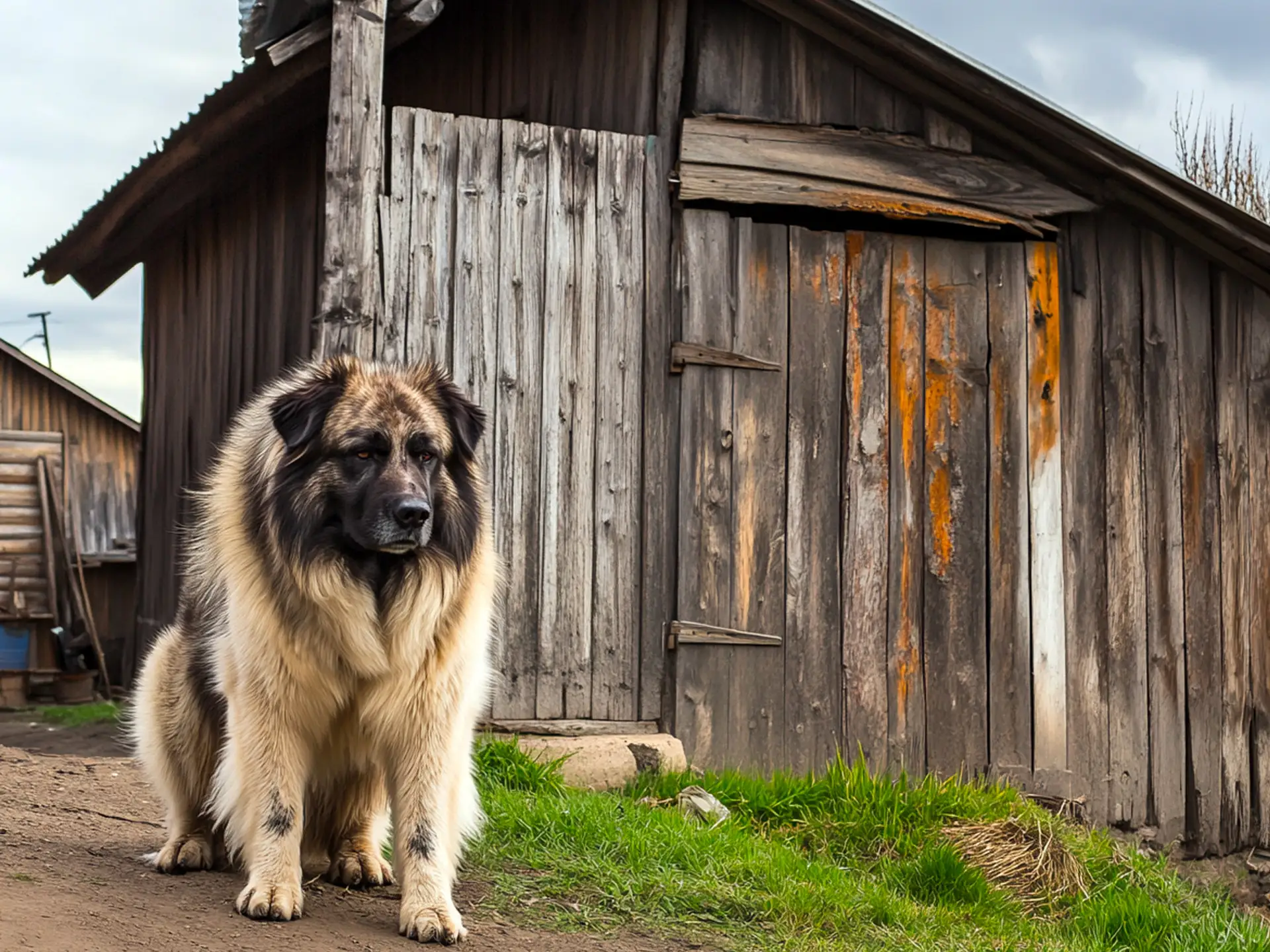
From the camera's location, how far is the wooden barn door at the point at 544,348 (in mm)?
6711

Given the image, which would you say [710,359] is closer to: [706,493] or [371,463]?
[706,493]

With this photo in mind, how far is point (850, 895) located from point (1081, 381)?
3646 mm

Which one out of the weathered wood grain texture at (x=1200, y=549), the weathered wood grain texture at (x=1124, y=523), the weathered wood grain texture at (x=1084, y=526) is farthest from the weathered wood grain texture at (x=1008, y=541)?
the weathered wood grain texture at (x=1200, y=549)

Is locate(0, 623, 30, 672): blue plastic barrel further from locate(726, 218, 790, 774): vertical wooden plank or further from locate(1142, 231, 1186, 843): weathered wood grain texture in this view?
locate(1142, 231, 1186, 843): weathered wood grain texture

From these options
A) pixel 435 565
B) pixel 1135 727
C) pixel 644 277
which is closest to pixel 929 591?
pixel 1135 727

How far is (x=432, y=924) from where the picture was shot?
3.96 meters

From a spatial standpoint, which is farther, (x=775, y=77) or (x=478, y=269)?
(x=775, y=77)

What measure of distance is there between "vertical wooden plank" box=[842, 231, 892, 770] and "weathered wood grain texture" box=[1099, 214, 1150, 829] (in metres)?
1.36

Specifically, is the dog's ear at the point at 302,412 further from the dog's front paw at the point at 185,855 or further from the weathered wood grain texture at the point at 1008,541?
the weathered wood grain texture at the point at 1008,541

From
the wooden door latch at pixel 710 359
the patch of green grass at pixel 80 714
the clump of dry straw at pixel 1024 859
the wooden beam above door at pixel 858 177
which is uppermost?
the wooden beam above door at pixel 858 177

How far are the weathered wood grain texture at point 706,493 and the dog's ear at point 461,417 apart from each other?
2646 mm

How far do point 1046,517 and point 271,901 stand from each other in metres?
4.94

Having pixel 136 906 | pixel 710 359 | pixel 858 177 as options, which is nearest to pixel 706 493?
pixel 710 359

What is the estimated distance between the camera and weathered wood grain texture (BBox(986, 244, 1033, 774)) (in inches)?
285
